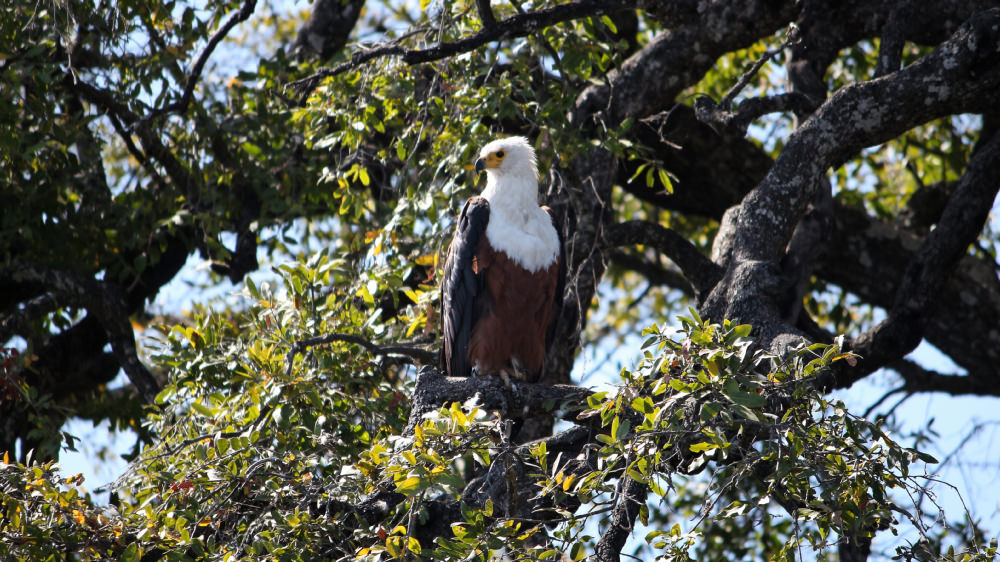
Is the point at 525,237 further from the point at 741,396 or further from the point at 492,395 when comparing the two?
the point at 741,396

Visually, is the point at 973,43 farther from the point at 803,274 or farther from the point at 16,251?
the point at 16,251

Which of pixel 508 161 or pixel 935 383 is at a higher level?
pixel 508 161

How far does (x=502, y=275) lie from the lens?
→ 13.7 feet

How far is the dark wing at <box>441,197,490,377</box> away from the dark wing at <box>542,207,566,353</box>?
0.38 metres

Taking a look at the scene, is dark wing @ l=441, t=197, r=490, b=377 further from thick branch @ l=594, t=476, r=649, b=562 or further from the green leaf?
the green leaf

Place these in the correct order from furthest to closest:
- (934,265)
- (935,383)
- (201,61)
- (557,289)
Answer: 1. (935,383)
2. (201,61)
3. (557,289)
4. (934,265)

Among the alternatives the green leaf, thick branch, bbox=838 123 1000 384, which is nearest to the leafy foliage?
the green leaf

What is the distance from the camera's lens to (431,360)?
4.12 metres

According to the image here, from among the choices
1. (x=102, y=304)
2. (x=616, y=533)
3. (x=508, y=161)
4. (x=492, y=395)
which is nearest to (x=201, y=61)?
(x=102, y=304)

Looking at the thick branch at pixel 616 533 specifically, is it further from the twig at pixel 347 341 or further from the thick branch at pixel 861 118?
the twig at pixel 347 341

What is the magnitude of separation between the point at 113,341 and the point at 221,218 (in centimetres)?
89

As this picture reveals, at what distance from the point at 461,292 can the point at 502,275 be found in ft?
0.68

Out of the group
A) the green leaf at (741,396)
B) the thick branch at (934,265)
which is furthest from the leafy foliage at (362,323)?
the thick branch at (934,265)

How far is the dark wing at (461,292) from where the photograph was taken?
408cm
